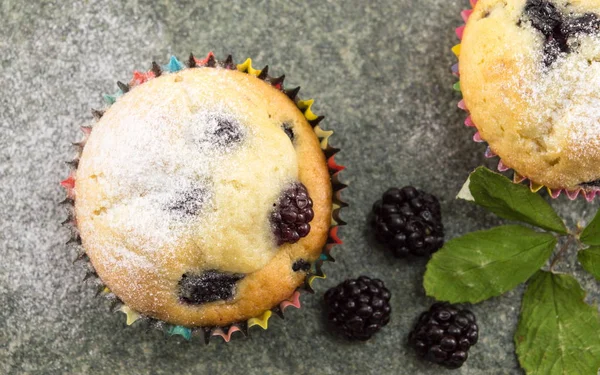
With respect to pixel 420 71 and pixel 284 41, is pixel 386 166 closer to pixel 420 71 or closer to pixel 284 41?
pixel 420 71

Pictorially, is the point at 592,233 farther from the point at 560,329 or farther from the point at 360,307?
the point at 360,307

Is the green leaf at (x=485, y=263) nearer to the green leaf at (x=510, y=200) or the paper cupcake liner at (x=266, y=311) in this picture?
the green leaf at (x=510, y=200)

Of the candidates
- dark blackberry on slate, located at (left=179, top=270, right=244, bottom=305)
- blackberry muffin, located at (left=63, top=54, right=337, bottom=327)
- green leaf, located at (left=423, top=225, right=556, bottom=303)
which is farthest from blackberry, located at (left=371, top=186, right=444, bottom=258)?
dark blackberry on slate, located at (left=179, top=270, right=244, bottom=305)

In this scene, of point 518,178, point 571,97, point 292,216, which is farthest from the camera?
point 518,178

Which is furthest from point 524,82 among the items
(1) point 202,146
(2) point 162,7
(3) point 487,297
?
(2) point 162,7

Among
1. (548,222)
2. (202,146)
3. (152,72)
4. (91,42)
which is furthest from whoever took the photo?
(91,42)

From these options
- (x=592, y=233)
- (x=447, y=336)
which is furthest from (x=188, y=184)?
(x=592, y=233)
